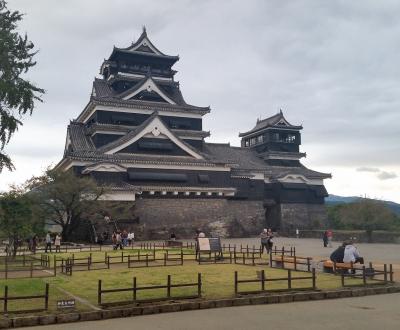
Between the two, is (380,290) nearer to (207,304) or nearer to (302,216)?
(207,304)

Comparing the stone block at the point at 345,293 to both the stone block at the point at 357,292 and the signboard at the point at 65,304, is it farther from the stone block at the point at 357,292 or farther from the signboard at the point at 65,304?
the signboard at the point at 65,304

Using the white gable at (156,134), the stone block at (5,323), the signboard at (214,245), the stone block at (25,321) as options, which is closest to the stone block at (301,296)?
the stone block at (25,321)

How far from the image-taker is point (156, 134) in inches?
1654

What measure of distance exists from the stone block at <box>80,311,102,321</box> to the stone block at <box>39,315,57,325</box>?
1.80 feet

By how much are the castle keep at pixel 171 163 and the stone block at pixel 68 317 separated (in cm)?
2822

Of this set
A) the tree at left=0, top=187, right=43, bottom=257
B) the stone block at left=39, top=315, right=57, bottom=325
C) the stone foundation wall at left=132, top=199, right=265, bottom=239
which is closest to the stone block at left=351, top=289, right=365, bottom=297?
the stone block at left=39, top=315, right=57, bottom=325

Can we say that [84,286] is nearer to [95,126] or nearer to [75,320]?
[75,320]

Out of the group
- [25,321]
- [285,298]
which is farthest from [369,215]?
[25,321]

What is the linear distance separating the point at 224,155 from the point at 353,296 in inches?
1562

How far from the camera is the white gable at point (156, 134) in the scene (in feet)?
134

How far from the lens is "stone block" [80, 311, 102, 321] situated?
9.41m

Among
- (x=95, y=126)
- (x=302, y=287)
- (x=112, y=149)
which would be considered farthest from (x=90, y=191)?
(x=302, y=287)

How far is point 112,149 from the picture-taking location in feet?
132

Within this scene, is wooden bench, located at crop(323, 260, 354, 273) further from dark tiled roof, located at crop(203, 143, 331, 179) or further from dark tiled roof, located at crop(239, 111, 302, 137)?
dark tiled roof, located at crop(239, 111, 302, 137)
